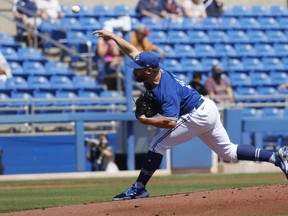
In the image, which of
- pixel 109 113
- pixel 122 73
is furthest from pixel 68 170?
pixel 122 73

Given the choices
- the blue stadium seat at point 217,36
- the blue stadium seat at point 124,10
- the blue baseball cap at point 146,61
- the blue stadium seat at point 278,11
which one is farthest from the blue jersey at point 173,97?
the blue stadium seat at point 278,11

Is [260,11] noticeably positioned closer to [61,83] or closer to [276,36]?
[276,36]

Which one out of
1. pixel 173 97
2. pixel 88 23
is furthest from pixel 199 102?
pixel 88 23

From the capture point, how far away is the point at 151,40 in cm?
1792

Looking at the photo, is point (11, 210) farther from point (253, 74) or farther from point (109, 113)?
point (253, 74)

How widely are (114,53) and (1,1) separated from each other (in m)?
2.86

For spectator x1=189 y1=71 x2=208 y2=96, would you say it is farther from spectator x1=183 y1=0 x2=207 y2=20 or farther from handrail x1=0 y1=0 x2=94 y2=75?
spectator x1=183 y1=0 x2=207 y2=20

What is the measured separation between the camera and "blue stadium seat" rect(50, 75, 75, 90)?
16125 millimetres

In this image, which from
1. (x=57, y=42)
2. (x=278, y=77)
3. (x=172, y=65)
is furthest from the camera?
(x=278, y=77)

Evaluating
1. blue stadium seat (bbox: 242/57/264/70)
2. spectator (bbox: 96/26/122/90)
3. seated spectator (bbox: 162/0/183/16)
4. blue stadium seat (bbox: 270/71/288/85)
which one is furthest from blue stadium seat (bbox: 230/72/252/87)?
spectator (bbox: 96/26/122/90)

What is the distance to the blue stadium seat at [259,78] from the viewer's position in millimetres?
18219

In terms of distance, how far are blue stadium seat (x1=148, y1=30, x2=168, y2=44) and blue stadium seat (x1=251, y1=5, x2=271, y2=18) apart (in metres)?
2.85

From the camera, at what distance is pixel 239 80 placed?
709 inches

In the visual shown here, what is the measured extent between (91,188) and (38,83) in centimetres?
522
